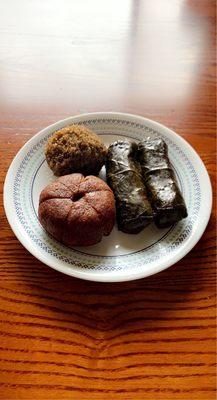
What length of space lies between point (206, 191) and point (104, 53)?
1.13m

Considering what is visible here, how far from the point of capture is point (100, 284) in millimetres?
1368

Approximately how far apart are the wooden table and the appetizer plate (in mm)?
72

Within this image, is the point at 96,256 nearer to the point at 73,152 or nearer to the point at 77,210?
the point at 77,210

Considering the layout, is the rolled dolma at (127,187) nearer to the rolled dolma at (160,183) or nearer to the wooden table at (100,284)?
the rolled dolma at (160,183)

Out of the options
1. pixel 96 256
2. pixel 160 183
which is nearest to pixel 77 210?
pixel 96 256

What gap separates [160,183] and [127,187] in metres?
0.13

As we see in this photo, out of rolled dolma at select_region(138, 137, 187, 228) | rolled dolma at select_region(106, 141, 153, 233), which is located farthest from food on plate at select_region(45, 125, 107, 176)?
rolled dolma at select_region(138, 137, 187, 228)

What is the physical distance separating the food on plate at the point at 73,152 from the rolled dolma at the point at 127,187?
0.24 ft

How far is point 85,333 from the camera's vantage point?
1261mm

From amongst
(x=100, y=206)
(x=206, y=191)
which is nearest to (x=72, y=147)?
(x=100, y=206)

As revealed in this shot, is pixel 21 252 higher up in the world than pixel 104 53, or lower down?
lower down

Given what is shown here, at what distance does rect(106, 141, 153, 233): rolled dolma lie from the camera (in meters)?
1.46

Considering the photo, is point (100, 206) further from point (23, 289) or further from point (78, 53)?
point (78, 53)

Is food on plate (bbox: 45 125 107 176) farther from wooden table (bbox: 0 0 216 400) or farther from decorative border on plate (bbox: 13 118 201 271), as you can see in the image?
wooden table (bbox: 0 0 216 400)
